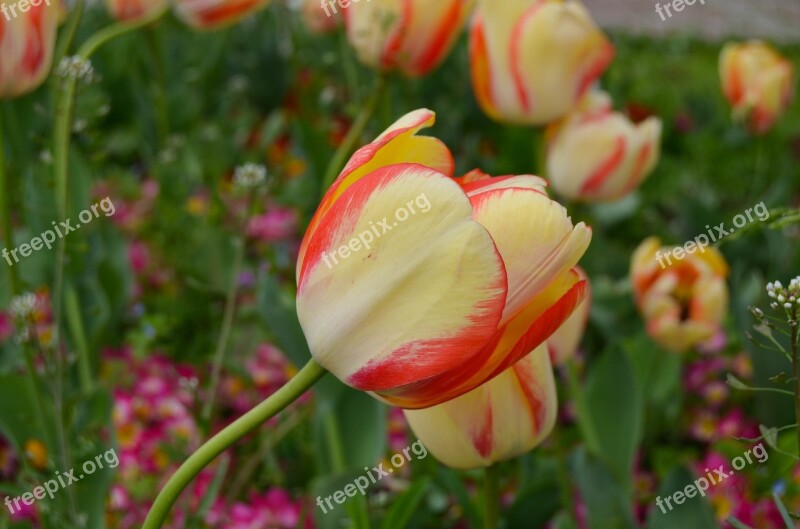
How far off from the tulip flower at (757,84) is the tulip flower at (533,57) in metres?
1.07

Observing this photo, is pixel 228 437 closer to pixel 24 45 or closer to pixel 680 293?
pixel 24 45

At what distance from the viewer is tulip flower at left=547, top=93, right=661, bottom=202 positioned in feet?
4.47

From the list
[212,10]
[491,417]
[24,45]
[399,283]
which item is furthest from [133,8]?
[399,283]

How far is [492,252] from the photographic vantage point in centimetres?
50

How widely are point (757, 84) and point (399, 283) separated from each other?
77.7 inches

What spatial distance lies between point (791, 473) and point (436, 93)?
1.64 m

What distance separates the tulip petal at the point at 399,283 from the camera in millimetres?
499

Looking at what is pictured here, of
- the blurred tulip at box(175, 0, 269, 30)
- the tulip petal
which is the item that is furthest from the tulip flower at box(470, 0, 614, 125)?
the tulip petal

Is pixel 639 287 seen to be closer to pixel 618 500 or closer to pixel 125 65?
pixel 618 500

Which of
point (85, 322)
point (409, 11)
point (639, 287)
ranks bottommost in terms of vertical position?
point (639, 287)

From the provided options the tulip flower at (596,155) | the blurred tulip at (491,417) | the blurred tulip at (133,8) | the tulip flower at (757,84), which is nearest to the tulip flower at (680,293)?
the tulip flower at (596,155)

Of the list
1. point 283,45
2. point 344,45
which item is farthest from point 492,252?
point 283,45

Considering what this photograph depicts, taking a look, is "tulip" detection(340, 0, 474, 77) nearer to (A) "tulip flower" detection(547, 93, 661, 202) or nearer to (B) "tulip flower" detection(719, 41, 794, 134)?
(A) "tulip flower" detection(547, 93, 661, 202)

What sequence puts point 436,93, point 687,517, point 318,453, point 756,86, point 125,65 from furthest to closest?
point 436,93 < point 125,65 < point 756,86 < point 318,453 < point 687,517
